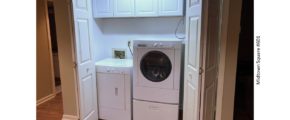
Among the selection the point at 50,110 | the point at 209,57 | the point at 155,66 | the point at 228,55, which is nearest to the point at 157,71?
the point at 155,66

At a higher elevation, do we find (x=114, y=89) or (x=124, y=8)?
(x=124, y=8)

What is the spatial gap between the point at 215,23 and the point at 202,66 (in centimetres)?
50

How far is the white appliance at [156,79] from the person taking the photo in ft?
8.37

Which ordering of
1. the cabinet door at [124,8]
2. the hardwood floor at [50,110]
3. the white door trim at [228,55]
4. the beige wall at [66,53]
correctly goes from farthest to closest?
the hardwood floor at [50,110] → the cabinet door at [124,8] → the beige wall at [66,53] → the white door trim at [228,55]

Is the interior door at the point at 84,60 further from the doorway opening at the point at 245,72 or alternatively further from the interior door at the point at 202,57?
the doorway opening at the point at 245,72

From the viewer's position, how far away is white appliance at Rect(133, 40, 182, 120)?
100 inches

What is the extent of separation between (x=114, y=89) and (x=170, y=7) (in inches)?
54.9

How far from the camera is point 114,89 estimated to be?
9.22 ft

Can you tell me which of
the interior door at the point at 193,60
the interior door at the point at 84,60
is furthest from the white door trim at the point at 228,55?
the interior door at the point at 84,60

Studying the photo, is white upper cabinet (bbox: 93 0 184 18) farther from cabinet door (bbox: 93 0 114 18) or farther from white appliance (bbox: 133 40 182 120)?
white appliance (bbox: 133 40 182 120)

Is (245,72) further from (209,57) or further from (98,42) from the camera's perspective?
(98,42)

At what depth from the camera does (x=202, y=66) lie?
6.23 ft

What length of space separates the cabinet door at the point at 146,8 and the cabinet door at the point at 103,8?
0.41 meters
